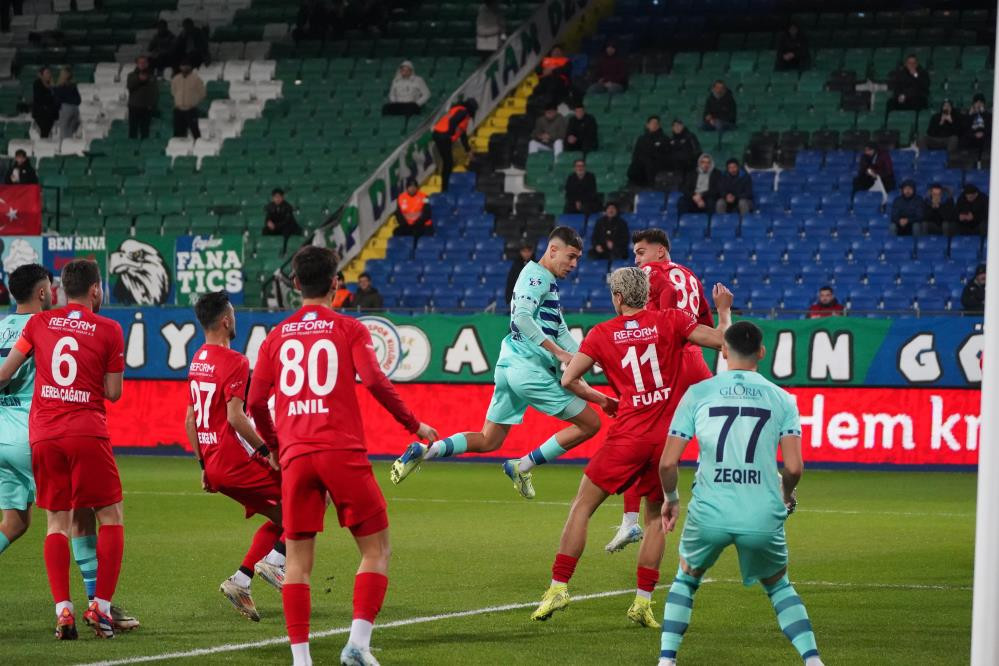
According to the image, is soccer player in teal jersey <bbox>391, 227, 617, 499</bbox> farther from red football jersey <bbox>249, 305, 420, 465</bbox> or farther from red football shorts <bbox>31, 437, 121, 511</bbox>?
red football jersey <bbox>249, 305, 420, 465</bbox>

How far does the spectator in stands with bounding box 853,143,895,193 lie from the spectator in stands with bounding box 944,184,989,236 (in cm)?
168

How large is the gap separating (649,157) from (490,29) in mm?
6492

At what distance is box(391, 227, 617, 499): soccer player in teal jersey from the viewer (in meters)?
11.1

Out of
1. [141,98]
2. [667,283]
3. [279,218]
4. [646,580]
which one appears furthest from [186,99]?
[646,580]

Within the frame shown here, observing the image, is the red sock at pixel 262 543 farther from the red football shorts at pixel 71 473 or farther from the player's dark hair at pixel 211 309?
the player's dark hair at pixel 211 309

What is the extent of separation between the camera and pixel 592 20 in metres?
33.7

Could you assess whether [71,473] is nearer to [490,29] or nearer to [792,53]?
[792,53]

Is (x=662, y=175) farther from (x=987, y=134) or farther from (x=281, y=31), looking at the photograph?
(x=281, y=31)

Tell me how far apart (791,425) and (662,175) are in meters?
20.3

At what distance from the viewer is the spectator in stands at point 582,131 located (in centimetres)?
2892

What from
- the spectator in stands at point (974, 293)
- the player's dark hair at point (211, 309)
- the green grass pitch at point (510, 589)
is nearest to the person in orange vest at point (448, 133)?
the spectator in stands at point (974, 293)

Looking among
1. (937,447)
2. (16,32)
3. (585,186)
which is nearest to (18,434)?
(937,447)

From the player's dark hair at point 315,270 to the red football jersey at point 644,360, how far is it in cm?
201

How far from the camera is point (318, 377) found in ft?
24.2
